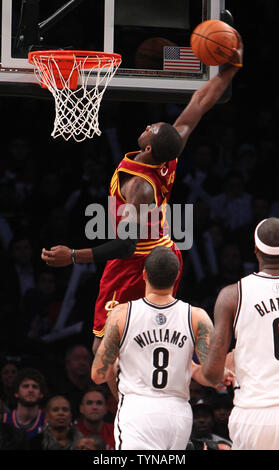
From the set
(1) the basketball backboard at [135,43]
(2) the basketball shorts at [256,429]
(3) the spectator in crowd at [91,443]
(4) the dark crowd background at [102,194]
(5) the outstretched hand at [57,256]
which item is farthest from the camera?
(4) the dark crowd background at [102,194]

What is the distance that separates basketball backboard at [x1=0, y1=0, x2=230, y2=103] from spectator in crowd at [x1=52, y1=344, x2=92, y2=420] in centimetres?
280

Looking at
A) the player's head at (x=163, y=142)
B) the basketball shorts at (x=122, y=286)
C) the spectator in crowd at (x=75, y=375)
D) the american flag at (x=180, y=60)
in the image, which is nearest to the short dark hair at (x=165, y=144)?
the player's head at (x=163, y=142)

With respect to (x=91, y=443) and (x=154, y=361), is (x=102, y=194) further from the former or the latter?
(x=154, y=361)

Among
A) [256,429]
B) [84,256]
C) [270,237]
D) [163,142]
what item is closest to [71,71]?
[163,142]

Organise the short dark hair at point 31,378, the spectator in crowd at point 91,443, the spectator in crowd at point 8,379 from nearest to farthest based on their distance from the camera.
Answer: the spectator in crowd at point 91,443 → the short dark hair at point 31,378 → the spectator in crowd at point 8,379

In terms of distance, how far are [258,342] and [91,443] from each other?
10.3ft

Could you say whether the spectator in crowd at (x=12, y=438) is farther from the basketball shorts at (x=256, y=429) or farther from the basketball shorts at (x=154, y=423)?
the basketball shorts at (x=256, y=429)

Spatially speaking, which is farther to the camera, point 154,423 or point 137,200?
point 137,200

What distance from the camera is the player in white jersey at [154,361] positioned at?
4719mm

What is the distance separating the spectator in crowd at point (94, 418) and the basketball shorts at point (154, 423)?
2.91m

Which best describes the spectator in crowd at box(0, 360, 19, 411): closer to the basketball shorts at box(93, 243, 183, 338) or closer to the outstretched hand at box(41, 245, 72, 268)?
the basketball shorts at box(93, 243, 183, 338)

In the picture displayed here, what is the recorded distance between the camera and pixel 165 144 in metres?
5.89
